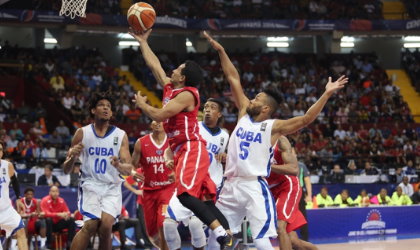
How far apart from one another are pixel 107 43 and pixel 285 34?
8729 mm

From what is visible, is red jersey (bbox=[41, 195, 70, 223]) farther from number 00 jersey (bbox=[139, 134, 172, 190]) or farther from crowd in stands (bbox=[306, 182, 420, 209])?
crowd in stands (bbox=[306, 182, 420, 209])

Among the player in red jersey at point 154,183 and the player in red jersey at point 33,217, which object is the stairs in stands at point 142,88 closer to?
the player in red jersey at point 33,217

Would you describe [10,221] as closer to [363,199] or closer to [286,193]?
[286,193]

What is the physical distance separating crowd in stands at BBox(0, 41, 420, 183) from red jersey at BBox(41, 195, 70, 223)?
5.59 meters

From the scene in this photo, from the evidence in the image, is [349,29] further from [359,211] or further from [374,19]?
[359,211]

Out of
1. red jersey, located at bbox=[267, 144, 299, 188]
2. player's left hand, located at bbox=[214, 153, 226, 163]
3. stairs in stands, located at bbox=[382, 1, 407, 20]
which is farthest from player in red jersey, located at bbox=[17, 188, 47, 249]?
stairs in stands, located at bbox=[382, 1, 407, 20]

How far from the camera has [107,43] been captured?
118ft

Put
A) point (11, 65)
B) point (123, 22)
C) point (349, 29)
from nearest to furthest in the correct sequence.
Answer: point (11, 65), point (123, 22), point (349, 29)

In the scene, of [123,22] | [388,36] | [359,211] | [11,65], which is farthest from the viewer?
[388,36]

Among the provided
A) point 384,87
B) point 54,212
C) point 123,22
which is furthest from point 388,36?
point 54,212

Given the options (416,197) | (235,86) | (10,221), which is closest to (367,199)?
(416,197)

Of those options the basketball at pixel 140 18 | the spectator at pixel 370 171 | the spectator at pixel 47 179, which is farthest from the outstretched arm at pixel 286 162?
the spectator at pixel 370 171

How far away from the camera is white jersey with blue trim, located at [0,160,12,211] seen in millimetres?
10616

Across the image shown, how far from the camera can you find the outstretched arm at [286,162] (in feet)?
29.7
